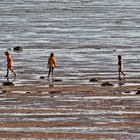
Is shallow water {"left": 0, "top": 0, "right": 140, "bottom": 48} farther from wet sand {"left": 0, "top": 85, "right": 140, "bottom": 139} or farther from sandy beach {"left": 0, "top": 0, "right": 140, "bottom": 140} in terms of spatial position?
wet sand {"left": 0, "top": 85, "right": 140, "bottom": 139}

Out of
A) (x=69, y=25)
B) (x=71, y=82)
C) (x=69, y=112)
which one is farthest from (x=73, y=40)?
(x=69, y=112)

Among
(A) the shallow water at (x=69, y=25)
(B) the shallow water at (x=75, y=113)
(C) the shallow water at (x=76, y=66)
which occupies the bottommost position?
(B) the shallow water at (x=75, y=113)

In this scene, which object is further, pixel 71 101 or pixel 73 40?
pixel 73 40

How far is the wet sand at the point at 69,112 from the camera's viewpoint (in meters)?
32.2

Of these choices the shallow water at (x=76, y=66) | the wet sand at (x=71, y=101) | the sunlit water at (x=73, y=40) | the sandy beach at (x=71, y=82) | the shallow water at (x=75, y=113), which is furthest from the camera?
the sunlit water at (x=73, y=40)

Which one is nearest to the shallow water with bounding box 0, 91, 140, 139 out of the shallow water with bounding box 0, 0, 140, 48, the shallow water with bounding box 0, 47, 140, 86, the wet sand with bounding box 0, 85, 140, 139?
the wet sand with bounding box 0, 85, 140, 139

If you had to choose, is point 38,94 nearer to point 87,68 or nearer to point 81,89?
point 81,89

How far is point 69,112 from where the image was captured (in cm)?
3706

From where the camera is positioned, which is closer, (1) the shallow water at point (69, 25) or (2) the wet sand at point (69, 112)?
(2) the wet sand at point (69, 112)

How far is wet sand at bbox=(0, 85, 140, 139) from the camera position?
32156mm

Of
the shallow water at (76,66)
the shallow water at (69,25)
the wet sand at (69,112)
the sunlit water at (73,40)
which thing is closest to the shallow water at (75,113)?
the wet sand at (69,112)

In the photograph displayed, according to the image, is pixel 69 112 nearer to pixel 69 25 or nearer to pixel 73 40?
pixel 73 40

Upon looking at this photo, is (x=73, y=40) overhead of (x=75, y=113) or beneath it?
overhead

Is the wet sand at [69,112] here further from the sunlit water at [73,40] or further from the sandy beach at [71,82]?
the sunlit water at [73,40]
